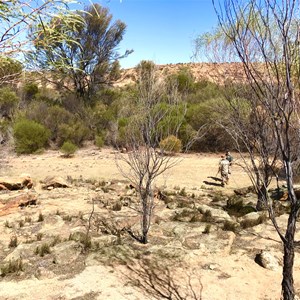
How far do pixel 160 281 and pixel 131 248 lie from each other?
1193mm

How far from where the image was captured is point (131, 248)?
19.5 feet

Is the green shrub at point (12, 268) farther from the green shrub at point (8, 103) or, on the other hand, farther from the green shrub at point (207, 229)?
the green shrub at point (8, 103)

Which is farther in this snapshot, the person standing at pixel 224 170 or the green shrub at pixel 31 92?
the green shrub at pixel 31 92

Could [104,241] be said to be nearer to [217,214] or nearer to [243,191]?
[217,214]

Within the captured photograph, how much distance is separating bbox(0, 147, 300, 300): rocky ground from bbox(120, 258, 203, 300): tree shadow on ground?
1 cm

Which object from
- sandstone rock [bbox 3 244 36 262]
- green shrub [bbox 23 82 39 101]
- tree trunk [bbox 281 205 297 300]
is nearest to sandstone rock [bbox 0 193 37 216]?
sandstone rock [bbox 3 244 36 262]

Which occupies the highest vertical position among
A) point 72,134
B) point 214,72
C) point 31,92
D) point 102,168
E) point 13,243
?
point 214,72

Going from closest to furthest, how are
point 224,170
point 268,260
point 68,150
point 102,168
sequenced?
point 268,260, point 224,170, point 102,168, point 68,150

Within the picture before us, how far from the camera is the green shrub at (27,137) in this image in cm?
1877

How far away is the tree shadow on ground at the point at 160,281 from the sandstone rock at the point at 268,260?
45.0 inches

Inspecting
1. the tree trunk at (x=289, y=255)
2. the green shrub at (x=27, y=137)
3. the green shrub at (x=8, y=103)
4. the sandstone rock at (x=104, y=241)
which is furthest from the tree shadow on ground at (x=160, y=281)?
the green shrub at (x=8, y=103)

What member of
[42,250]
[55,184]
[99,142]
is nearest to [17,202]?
[55,184]

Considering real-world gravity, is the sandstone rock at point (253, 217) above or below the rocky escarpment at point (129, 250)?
above

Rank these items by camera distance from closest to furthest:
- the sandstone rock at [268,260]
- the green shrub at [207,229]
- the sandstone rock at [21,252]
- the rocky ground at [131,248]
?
the rocky ground at [131,248] → the sandstone rock at [268,260] → the sandstone rock at [21,252] → the green shrub at [207,229]
